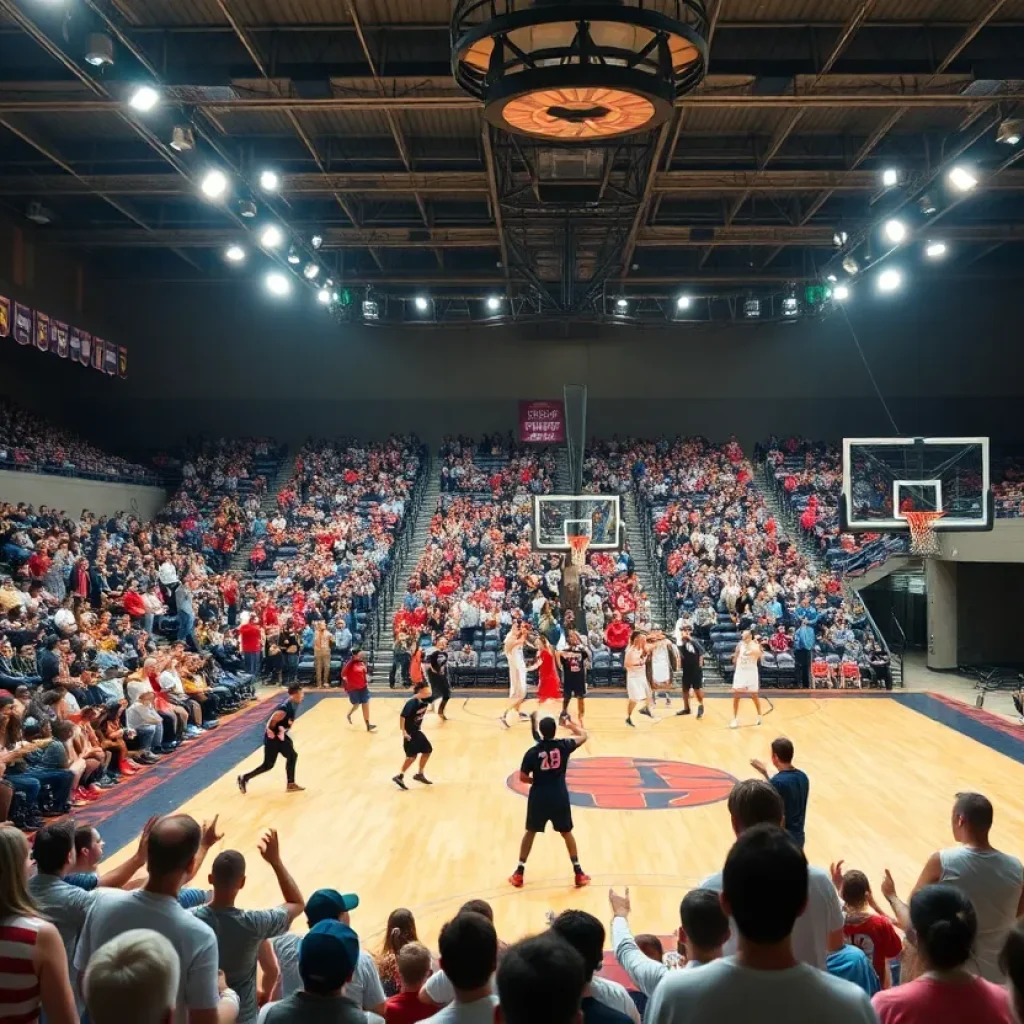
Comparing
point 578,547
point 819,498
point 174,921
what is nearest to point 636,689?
point 578,547

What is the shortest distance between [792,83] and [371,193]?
8731 mm

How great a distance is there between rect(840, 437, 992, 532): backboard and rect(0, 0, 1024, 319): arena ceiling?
4.23 metres

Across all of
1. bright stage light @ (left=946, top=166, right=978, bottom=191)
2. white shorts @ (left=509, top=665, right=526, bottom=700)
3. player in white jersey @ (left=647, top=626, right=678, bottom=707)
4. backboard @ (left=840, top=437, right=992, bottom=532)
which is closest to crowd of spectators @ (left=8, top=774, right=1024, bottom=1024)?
white shorts @ (left=509, top=665, right=526, bottom=700)

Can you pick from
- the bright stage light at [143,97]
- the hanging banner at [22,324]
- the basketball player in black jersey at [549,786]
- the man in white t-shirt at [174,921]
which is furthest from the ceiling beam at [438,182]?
the man in white t-shirt at [174,921]

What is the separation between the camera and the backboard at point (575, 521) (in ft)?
72.7

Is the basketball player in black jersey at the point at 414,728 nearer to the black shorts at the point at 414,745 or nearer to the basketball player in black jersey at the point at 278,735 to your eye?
the black shorts at the point at 414,745

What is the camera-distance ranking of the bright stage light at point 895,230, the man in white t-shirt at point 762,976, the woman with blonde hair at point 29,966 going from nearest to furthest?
the man in white t-shirt at point 762,976 → the woman with blonde hair at point 29,966 → the bright stage light at point 895,230

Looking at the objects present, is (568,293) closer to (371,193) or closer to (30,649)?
(371,193)

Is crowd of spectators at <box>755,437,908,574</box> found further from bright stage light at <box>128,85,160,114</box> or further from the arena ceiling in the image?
bright stage light at <box>128,85,160,114</box>

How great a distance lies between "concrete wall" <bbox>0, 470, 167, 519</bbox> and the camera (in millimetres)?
20906

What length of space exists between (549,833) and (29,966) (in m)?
7.99

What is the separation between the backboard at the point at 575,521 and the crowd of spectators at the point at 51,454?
1094 cm

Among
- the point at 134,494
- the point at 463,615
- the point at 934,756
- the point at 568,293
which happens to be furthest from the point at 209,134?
the point at 934,756

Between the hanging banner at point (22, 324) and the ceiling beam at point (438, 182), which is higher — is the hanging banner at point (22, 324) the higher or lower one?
the lower one
